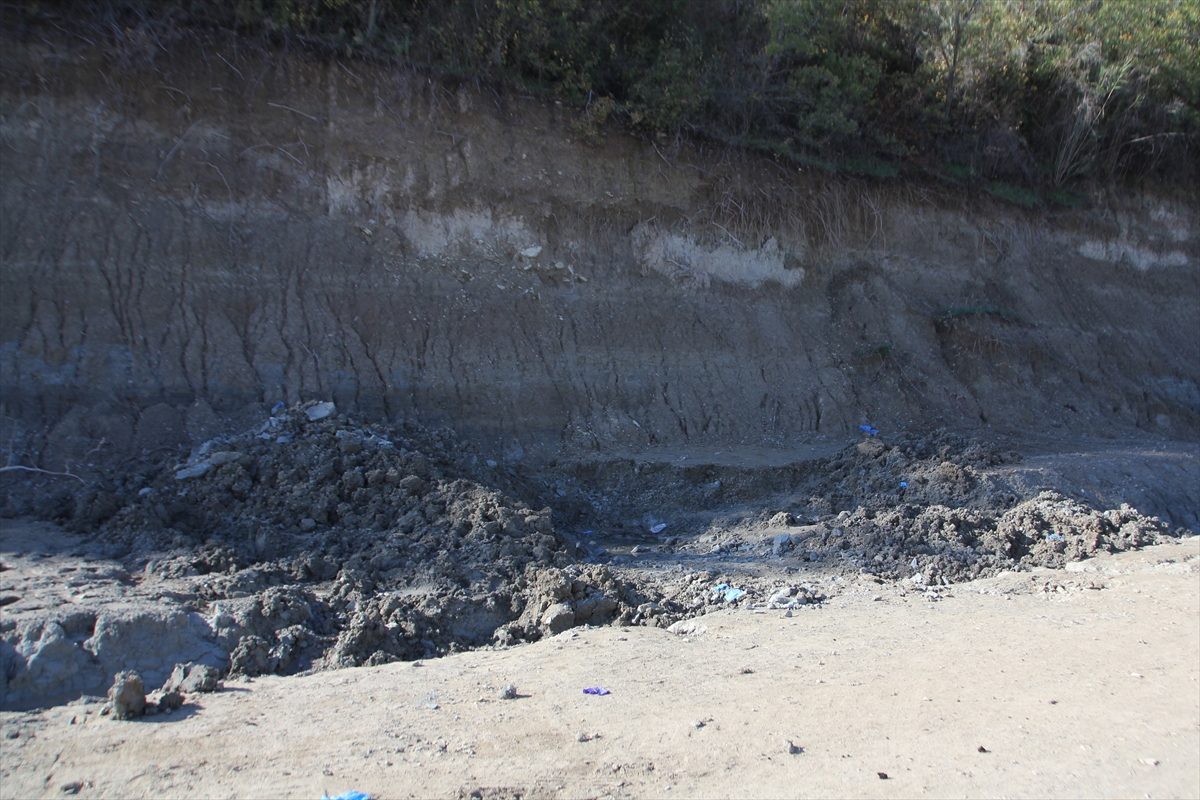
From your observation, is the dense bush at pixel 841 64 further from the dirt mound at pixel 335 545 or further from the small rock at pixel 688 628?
the small rock at pixel 688 628

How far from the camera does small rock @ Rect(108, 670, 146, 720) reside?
3.90 metres

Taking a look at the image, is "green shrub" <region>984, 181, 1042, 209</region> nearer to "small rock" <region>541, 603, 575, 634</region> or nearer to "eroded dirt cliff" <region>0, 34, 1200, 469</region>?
"eroded dirt cliff" <region>0, 34, 1200, 469</region>

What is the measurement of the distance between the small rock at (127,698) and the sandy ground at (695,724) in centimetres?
8

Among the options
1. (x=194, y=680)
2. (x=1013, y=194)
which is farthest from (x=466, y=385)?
(x=1013, y=194)

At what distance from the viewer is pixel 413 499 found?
709cm

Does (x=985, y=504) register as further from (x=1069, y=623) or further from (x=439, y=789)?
(x=439, y=789)

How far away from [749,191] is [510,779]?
10870 mm

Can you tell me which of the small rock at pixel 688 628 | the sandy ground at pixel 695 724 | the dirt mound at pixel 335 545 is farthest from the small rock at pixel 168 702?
the small rock at pixel 688 628

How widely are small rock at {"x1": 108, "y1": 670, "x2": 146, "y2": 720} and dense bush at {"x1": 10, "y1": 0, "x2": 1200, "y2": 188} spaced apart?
8348 mm

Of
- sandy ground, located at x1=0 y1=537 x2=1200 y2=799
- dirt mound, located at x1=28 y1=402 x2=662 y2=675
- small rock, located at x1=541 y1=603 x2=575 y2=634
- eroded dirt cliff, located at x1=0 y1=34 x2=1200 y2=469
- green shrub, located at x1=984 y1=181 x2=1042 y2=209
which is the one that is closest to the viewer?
sandy ground, located at x1=0 y1=537 x2=1200 y2=799

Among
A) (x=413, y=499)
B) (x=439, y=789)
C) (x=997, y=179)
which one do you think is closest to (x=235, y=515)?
(x=413, y=499)

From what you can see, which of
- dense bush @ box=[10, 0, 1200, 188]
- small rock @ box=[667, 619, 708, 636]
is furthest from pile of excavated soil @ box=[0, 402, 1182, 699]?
dense bush @ box=[10, 0, 1200, 188]

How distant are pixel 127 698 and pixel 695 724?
2.77 metres

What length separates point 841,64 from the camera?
1326 cm
